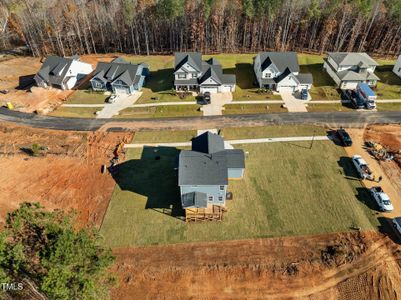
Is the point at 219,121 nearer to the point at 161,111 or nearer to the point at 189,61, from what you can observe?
the point at 161,111

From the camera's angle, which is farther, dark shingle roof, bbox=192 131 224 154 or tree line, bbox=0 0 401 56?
tree line, bbox=0 0 401 56

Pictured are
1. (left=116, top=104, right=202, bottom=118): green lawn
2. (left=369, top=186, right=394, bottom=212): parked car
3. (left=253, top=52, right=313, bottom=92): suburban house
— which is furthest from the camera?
(left=253, top=52, right=313, bottom=92): suburban house

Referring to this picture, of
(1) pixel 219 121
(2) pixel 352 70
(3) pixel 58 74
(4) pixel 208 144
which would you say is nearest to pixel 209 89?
(1) pixel 219 121

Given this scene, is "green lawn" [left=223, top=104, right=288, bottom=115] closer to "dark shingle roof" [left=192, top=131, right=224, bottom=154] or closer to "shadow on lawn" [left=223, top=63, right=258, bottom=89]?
"shadow on lawn" [left=223, top=63, right=258, bottom=89]

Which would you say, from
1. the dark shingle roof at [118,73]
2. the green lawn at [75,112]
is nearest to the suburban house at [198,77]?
the dark shingle roof at [118,73]

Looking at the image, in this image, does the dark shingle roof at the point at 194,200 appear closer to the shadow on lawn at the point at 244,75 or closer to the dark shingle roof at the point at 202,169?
the dark shingle roof at the point at 202,169

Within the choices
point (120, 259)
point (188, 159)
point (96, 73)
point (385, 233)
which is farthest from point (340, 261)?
point (96, 73)

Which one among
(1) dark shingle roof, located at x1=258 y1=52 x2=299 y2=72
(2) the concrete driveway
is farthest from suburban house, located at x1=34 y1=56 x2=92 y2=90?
(1) dark shingle roof, located at x1=258 y1=52 x2=299 y2=72

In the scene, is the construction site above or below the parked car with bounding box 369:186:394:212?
below
